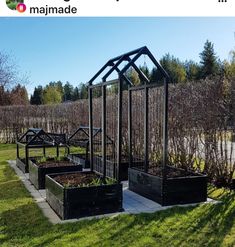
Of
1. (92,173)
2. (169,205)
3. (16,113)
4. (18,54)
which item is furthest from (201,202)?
(18,54)

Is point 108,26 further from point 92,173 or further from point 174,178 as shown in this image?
point 174,178

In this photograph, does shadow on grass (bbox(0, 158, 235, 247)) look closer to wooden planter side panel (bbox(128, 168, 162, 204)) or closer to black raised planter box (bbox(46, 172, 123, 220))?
black raised planter box (bbox(46, 172, 123, 220))

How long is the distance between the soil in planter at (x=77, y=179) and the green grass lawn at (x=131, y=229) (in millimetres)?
567

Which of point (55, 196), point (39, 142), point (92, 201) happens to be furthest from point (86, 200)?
point (39, 142)

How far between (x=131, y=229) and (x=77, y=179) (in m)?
1.58

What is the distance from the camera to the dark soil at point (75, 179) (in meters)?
5.35

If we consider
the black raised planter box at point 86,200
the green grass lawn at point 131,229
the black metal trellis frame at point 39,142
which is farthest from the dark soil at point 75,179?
the black metal trellis frame at point 39,142

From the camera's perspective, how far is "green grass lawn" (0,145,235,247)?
4.01 meters

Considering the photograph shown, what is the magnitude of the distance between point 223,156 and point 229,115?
0.90 meters

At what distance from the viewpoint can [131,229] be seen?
4398mm

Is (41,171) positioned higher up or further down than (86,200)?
higher up

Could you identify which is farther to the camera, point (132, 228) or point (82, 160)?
point (82, 160)
